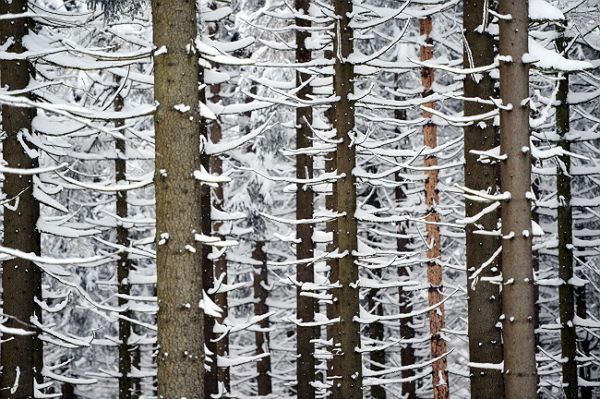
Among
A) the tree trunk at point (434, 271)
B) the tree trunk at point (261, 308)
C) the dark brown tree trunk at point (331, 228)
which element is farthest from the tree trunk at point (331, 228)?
the tree trunk at point (261, 308)

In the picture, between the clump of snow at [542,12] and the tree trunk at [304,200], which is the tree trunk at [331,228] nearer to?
the tree trunk at [304,200]

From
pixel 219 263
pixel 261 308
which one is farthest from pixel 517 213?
pixel 261 308

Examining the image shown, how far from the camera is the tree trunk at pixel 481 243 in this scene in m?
10.0

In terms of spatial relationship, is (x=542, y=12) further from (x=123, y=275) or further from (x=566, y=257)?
(x=123, y=275)

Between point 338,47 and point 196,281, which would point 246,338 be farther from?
point 196,281

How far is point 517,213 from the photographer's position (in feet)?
25.2

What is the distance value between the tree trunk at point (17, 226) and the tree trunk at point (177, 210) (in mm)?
4110

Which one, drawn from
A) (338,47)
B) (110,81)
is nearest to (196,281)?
(338,47)

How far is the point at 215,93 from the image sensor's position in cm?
2006

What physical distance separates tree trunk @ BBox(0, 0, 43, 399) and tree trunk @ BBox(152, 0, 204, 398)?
13.5 ft

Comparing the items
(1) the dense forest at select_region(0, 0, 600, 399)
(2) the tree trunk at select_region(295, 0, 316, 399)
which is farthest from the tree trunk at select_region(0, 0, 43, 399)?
(2) the tree trunk at select_region(295, 0, 316, 399)

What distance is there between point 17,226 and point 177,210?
449 cm

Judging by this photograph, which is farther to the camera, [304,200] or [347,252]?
[304,200]

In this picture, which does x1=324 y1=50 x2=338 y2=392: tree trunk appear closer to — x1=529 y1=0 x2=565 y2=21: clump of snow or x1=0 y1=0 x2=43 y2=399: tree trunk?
x1=529 y1=0 x2=565 y2=21: clump of snow
